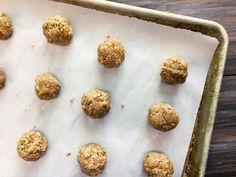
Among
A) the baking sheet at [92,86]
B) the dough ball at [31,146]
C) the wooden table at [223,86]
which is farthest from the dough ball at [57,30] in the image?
the dough ball at [31,146]

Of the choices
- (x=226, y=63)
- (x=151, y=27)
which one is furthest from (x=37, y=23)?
(x=226, y=63)

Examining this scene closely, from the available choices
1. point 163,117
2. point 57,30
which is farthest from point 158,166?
point 57,30

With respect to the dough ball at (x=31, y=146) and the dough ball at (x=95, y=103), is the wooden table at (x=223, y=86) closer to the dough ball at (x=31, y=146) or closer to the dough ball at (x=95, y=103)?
the dough ball at (x=95, y=103)

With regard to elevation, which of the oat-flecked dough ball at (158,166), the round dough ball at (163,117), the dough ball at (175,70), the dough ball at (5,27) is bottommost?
the oat-flecked dough ball at (158,166)

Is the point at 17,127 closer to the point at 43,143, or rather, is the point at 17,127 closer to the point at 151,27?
the point at 43,143

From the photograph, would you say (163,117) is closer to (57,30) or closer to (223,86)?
(223,86)

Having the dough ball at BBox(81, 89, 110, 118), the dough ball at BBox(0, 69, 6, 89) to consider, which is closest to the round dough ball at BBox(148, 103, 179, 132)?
the dough ball at BBox(81, 89, 110, 118)
